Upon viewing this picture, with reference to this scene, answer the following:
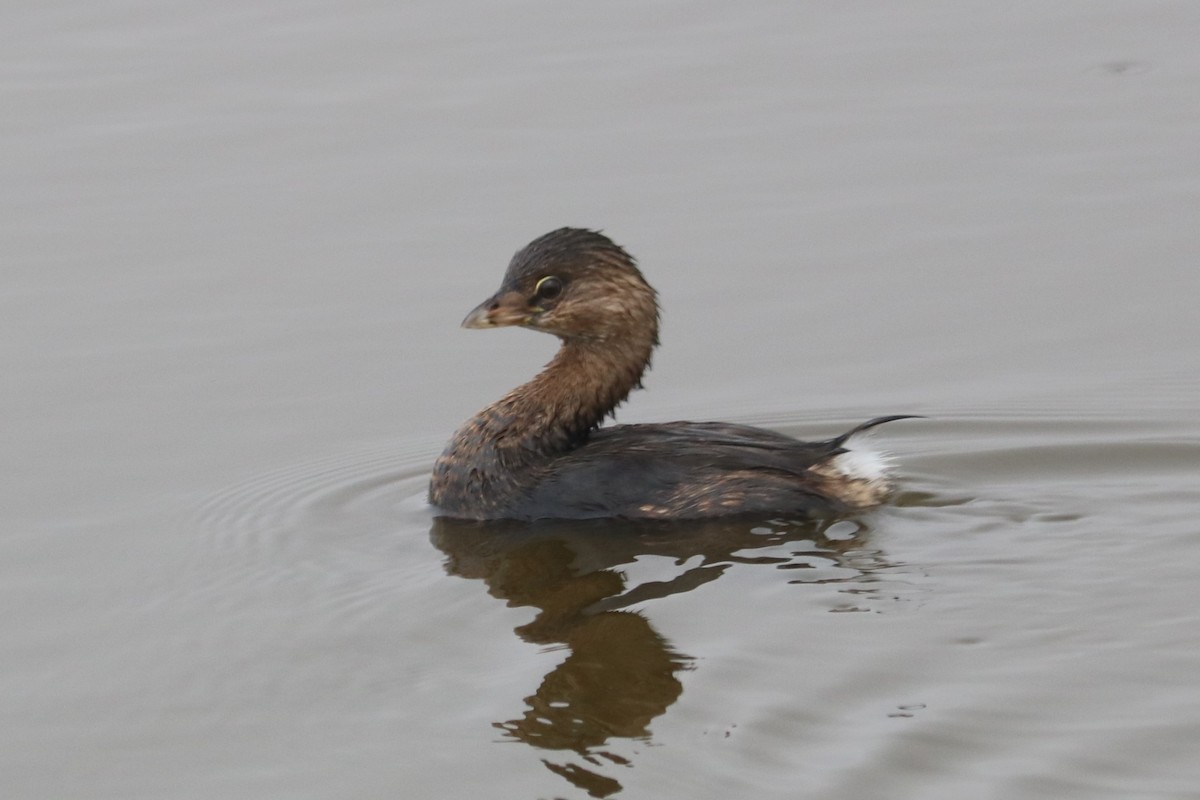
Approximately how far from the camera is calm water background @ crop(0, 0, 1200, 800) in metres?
6.14

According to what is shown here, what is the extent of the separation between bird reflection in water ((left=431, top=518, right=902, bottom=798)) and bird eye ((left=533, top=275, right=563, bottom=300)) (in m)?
0.95

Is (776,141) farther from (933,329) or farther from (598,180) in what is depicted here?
(933,329)

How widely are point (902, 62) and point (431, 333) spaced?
4.40 metres

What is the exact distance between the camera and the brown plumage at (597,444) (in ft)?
26.4

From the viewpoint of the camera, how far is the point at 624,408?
31.4 ft

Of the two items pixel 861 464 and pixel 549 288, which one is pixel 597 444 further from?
pixel 861 464

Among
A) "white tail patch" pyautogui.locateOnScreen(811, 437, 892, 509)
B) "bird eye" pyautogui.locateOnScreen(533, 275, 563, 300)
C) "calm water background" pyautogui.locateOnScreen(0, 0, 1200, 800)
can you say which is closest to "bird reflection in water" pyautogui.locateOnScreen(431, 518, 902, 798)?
"calm water background" pyautogui.locateOnScreen(0, 0, 1200, 800)

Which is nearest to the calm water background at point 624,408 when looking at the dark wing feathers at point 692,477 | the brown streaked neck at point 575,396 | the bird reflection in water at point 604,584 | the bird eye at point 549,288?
the bird reflection in water at point 604,584

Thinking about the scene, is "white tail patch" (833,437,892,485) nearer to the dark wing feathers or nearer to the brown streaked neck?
the dark wing feathers

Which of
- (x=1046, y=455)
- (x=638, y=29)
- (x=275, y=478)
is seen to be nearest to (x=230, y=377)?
(x=275, y=478)

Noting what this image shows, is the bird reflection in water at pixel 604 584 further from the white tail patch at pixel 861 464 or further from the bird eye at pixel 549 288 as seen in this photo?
the bird eye at pixel 549 288

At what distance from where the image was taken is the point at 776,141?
11930 mm

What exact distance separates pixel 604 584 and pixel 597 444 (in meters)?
0.96

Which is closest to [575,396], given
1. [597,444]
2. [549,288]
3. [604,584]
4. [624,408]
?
[597,444]
